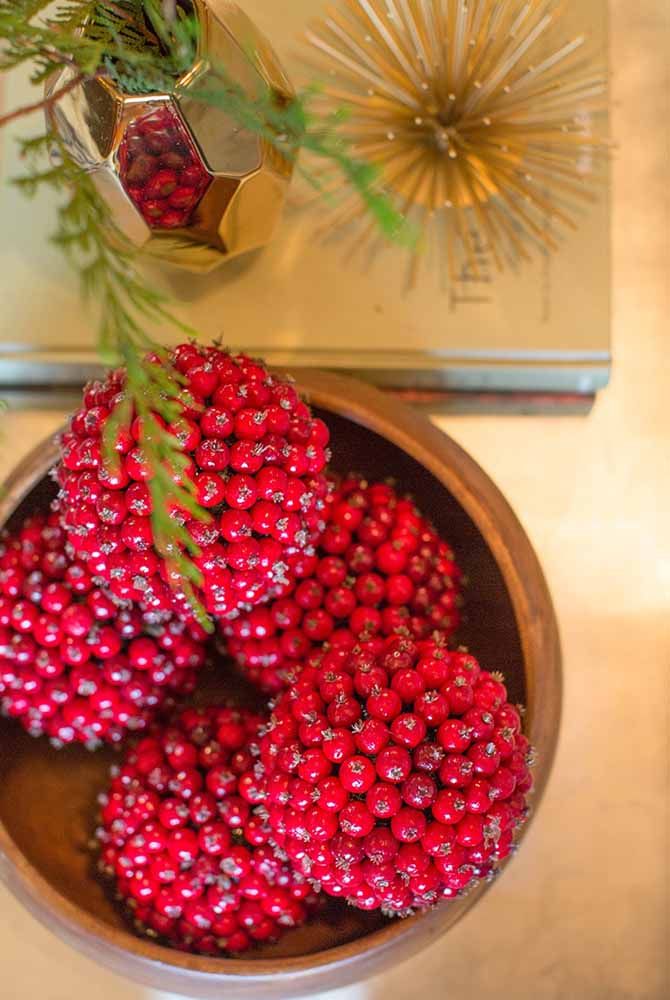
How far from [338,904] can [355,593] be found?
31cm

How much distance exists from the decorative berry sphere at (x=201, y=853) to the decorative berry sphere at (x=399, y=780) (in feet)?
0.32

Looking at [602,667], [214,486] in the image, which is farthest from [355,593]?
[602,667]

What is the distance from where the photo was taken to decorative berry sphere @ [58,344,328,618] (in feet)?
2.74

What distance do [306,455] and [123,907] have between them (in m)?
0.52

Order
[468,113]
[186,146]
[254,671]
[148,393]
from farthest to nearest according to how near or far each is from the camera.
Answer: [468,113] → [254,671] → [186,146] → [148,393]

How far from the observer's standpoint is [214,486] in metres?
0.83

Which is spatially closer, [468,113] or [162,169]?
[162,169]

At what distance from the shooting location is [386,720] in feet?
2.80

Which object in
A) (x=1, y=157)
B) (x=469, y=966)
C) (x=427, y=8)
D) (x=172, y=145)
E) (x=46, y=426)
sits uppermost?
(x=427, y=8)

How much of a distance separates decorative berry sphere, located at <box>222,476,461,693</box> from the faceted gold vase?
0.33 m

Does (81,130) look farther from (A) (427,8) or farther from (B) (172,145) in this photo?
(A) (427,8)

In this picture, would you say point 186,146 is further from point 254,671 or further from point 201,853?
point 201,853

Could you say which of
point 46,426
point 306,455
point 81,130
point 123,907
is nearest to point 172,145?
point 81,130

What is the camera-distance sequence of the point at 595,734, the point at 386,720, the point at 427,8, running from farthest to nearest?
the point at 595,734 → the point at 427,8 → the point at 386,720
